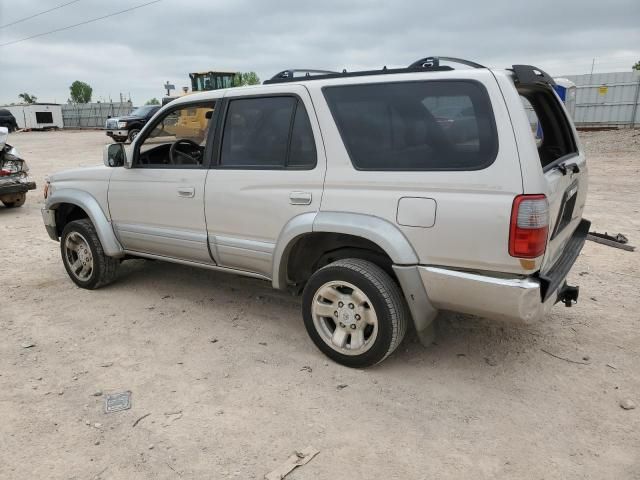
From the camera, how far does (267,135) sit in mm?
3604

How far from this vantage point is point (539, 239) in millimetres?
2639

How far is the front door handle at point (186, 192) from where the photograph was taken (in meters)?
3.89

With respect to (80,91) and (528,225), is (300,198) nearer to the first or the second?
(528,225)

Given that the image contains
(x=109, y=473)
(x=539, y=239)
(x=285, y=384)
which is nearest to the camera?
(x=109, y=473)

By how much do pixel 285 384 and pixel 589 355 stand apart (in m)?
2.08

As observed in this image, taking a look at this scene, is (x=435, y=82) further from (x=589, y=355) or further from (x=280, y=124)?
(x=589, y=355)

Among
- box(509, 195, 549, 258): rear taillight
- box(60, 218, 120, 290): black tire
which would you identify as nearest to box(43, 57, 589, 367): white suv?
box(509, 195, 549, 258): rear taillight

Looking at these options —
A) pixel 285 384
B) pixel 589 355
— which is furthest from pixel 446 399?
pixel 589 355

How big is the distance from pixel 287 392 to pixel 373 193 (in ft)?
4.34

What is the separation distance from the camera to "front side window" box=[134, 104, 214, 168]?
4137mm

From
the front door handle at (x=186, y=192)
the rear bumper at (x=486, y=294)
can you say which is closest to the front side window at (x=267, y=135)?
the front door handle at (x=186, y=192)

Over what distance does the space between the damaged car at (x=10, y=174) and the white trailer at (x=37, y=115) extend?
3865 centimetres

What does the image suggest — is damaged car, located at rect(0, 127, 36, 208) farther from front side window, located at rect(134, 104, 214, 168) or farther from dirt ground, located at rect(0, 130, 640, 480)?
front side window, located at rect(134, 104, 214, 168)

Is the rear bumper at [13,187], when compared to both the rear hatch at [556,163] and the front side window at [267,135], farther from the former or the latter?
the rear hatch at [556,163]
